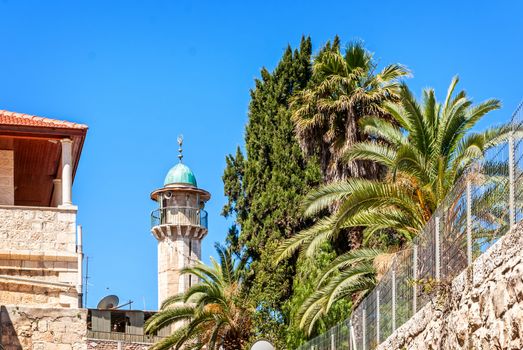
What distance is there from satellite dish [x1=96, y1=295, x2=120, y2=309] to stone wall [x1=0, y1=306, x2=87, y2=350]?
36588mm

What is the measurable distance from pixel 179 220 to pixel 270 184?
2715 centimetres

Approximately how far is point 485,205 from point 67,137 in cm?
1456

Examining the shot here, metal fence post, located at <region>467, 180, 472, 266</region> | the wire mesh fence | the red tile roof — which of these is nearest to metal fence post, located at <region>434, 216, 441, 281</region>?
the wire mesh fence

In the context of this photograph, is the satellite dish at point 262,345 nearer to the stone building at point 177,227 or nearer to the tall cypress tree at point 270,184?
the tall cypress tree at point 270,184

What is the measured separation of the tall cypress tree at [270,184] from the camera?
4041 centimetres

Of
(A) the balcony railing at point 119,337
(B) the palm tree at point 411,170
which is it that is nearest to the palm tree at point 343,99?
(B) the palm tree at point 411,170

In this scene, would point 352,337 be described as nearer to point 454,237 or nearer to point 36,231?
point 454,237

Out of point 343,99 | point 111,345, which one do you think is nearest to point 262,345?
point 343,99

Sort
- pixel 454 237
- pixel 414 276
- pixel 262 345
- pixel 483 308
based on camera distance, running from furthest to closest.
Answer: pixel 414 276, pixel 262 345, pixel 454 237, pixel 483 308

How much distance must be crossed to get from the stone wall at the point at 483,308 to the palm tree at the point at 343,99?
68.8 ft

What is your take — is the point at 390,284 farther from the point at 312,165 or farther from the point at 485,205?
the point at 312,165

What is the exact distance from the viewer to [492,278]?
12164mm

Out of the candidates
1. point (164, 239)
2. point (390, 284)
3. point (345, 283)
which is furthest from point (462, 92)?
point (164, 239)

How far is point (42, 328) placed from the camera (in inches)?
931
